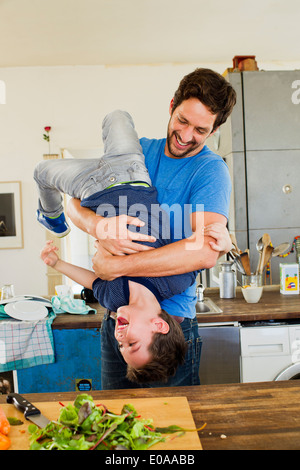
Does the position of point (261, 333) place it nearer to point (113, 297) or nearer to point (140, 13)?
point (113, 297)

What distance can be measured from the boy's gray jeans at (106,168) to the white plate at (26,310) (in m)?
1.02

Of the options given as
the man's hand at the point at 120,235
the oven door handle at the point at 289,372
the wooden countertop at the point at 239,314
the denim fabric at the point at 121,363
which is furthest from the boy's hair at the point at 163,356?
the oven door handle at the point at 289,372

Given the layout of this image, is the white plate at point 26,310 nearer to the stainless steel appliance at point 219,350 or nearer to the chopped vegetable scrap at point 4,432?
the stainless steel appliance at point 219,350

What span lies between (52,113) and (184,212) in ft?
14.7

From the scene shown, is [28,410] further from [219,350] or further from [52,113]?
[52,113]

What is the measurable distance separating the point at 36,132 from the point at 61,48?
1.07 metres

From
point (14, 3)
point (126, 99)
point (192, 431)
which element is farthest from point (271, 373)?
point (126, 99)

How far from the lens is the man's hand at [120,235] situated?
1315mm

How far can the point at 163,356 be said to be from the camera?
1.31m

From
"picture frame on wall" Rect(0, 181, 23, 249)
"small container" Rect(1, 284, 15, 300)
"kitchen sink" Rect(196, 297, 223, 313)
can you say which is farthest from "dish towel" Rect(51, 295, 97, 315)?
"picture frame on wall" Rect(0, 181, 23, 249)

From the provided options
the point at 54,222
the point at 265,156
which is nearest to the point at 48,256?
the point at 54,222

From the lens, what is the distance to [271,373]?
7.86ft

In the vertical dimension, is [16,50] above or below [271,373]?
above
